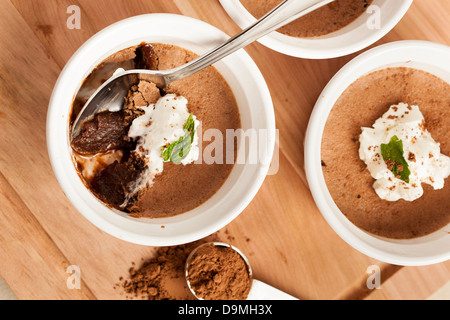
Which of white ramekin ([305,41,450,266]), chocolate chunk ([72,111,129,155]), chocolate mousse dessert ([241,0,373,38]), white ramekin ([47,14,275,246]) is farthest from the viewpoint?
chocolate mousse dessert ([241,0,373,38])

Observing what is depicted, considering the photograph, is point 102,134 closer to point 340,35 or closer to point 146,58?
point 146,58

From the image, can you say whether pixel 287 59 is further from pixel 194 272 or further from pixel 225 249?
pixel 194 272

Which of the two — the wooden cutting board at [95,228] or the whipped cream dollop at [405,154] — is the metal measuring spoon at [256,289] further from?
the whipped cream dollop at [405,154]

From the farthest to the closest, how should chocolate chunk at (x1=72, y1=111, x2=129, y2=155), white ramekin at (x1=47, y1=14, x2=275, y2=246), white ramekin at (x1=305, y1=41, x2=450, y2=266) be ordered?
white ramekin at (x1=305, y1=41, x2=450, y2=266) < chocolate chunk at (x1=72, y1=111, x2=129, y2=155) < white ramekin at (x1=47, y1=14, x2=275, y2=246)

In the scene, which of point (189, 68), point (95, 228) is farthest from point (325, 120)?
point (95, 228)

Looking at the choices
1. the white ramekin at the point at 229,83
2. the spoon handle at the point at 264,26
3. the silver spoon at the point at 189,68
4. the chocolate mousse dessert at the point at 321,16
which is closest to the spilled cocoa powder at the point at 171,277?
the white ramekin at the point at 229,83

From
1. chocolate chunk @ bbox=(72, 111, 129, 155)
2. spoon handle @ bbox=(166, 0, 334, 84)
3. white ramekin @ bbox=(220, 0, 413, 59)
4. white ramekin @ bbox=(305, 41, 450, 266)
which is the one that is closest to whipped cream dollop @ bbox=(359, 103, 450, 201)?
white ramekin @ bbox=(305, 41, 450, 266)

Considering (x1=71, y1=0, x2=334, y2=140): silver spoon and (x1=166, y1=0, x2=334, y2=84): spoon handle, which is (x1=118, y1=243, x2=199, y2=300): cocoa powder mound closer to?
(x1=71, y1=0, x2=334, y2=140): silver spoon
